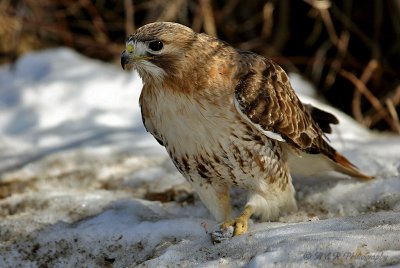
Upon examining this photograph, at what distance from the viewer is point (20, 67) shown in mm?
7711

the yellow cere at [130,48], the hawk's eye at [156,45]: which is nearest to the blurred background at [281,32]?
the hawk's eye at [156,45]

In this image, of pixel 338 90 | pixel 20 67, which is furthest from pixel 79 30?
pixel 338 90

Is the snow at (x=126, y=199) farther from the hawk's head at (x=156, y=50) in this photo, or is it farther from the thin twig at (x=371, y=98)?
the hawk's head at (x=156, y=50)

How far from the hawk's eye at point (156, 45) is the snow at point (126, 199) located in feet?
3.46

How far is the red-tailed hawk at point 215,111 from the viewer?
363 centimetres

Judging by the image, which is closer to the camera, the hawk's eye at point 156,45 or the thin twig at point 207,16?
the hawk's eye at point 156,45

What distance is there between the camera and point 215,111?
3.61 meters

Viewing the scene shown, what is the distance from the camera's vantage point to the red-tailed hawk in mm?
3627

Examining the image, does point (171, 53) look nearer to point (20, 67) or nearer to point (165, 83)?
point (165, 83)

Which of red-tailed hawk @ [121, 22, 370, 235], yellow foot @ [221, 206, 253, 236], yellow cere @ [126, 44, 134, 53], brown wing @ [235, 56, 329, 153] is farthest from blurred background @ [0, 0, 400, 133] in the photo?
yellow cere @ [126, 44, 134, 53]

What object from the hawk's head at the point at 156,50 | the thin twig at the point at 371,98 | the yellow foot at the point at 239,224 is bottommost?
the yellow foot at the point at 239,224

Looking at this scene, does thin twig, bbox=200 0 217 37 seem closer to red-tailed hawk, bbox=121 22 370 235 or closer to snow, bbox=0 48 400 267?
snow, bbox=0 48 400 267

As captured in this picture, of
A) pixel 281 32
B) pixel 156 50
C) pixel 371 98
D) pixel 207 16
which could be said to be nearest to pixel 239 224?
pixel 156 50

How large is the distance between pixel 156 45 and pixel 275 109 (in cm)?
79
